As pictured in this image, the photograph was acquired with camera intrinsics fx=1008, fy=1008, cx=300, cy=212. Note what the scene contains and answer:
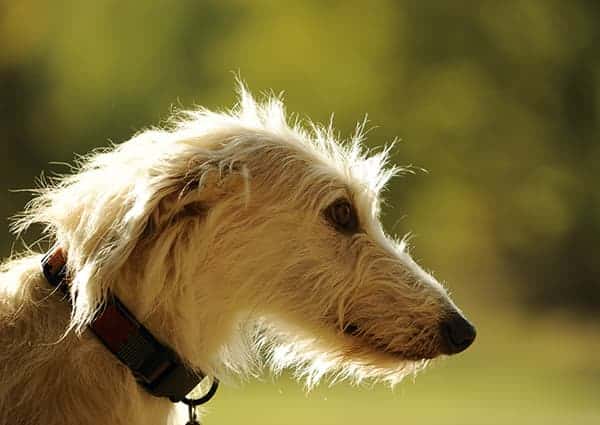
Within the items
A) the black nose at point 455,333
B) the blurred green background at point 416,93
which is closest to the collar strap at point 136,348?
the black nose at point 455,333

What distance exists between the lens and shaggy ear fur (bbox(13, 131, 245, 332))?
2.92 metres

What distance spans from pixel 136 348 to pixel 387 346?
820mm

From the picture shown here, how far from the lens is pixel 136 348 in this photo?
2.96m

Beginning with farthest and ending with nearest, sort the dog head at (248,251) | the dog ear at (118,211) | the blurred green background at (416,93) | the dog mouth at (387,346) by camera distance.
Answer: the blurred green background at (416,93) → the dog mouth at (387,346) → the dog head at (248,251) → the dog ear at (118,211)

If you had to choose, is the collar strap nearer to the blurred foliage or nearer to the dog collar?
the dog collar

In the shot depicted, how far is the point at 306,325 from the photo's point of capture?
3.33 metres

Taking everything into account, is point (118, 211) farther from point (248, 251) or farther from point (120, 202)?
point (248, 251)

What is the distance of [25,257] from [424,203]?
381 inches

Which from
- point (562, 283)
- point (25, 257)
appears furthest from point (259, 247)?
point (562, 283)

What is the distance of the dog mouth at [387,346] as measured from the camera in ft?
10.7

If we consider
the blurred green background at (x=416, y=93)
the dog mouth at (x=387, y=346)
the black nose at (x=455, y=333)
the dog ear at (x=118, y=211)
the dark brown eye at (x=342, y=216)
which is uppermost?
the blurred green background at (x=416, y=93)

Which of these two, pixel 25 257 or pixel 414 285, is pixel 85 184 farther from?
pixel 414 285

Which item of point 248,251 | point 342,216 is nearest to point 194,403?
point 248,251

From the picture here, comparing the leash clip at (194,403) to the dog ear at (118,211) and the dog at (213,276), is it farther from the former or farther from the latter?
the dog ear at (118,211)
